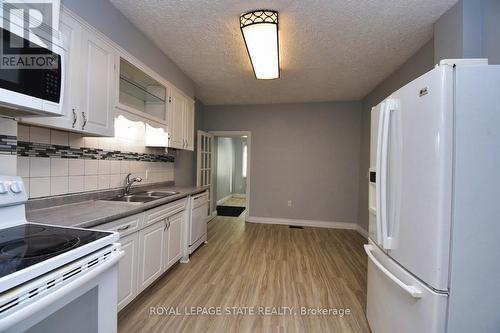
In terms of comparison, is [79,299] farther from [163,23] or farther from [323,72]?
[323,72]

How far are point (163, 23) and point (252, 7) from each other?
892 millimetres

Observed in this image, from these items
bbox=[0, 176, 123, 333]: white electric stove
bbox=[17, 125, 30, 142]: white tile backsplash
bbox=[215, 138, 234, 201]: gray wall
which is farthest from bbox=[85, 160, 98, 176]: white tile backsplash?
bbox=[215, 138, 234, 201]: gray wall

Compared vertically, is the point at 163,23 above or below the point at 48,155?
above

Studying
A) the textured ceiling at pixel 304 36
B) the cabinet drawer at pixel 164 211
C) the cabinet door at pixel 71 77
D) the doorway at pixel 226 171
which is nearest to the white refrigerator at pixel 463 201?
the textured ceiling at pixel 304 36

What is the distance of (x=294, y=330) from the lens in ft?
5.64

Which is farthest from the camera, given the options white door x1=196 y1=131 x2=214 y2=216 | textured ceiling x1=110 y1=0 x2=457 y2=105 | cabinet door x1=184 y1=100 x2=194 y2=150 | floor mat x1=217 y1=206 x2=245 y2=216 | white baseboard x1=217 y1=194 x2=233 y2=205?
white baseboard x1=217 y1=194 x2=233 y2=205

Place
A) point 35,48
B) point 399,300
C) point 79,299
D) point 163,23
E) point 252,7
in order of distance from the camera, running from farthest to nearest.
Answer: point 163,23
point 252,7
point 399,300
point 35,48
point 79,299

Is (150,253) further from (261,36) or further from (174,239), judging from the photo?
(261,36)

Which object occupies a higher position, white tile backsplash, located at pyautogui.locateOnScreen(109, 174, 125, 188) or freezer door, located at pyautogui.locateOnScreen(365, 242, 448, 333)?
white tile backsplash, located at pyautogui.locateOnScreen(109, 174, 125, 188)

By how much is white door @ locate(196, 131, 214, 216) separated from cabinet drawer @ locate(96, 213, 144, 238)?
2400mm

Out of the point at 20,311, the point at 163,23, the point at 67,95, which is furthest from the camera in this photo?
the point at 163,23

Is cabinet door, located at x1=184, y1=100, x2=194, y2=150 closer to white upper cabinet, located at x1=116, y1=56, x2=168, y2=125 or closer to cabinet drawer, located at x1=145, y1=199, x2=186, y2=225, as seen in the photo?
white upper cabinet, located at x1=116, y1=56, x2=168, y2=125

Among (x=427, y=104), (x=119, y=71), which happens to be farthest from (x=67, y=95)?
(x=427, y=104)

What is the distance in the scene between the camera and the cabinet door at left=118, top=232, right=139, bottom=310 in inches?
66.1
